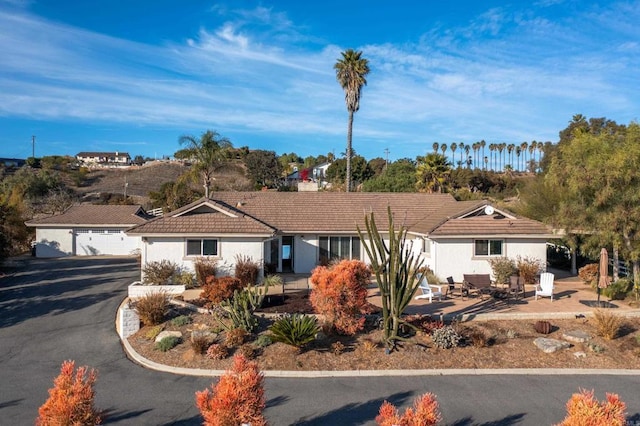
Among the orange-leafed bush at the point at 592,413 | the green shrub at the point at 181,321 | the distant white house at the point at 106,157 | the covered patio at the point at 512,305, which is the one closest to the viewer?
the orange-leafed bush at the point at 592,413

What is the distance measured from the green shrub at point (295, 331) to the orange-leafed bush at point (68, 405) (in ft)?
19.9

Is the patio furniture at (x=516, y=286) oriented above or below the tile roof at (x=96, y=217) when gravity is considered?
below

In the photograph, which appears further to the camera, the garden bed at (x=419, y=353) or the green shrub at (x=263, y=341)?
the green shrub at (x=263, y=341)

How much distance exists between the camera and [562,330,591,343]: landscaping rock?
48.1 feet

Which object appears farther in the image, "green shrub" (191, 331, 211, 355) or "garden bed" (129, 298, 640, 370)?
"green shrub" (191, 331, 211, 355)

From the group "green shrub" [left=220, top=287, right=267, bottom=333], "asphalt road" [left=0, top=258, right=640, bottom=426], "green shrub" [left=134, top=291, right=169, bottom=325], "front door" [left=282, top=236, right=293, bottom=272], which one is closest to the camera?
"asphalt road" [left=0, top=258, right=640, bottom=426]

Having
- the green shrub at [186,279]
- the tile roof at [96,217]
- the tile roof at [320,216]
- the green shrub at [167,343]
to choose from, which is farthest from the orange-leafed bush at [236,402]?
the tile roof at [96,217]

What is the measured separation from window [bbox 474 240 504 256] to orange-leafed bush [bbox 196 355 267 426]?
58.7 feet

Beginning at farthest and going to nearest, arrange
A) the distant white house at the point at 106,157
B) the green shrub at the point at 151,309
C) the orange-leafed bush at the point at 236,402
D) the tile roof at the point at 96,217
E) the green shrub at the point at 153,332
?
the distant white house at the point at 106,157 → the tile roof at the point at 96,217 → the green shrub at the point at 151,309 → the green shrub at the point at 153,332 → the orange-leafed bush at the point at 236,402

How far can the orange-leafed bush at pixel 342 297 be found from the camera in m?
14.2

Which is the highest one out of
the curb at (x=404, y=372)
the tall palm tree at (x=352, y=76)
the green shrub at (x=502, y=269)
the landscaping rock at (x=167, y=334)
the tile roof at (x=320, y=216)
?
the tall palm tree at (x=352, y=76)

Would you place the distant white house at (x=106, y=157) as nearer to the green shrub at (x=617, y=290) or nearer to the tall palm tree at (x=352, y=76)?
the tall palm tree at (x=352, y=76)

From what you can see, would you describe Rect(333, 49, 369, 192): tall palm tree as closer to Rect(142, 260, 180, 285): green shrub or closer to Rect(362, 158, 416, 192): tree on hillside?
Rect(362, 158, 416, 192): tree on hillside

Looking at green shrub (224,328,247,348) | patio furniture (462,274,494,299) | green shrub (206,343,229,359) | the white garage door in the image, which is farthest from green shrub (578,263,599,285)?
the white garage door
